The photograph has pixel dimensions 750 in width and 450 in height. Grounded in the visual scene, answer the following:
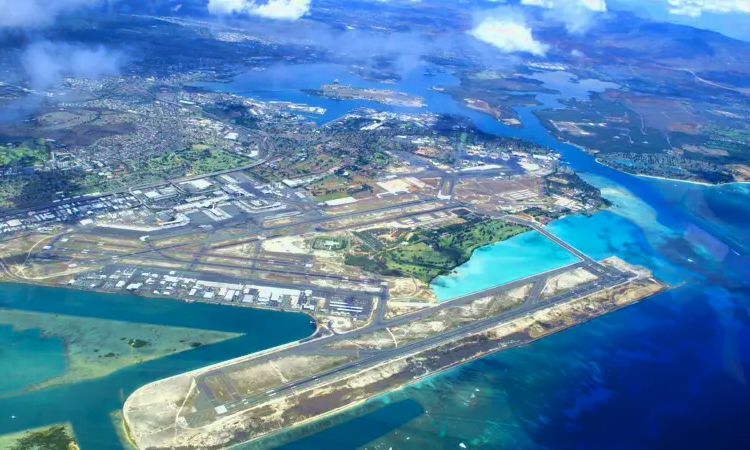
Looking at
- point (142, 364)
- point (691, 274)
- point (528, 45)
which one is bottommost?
point (142, 364)

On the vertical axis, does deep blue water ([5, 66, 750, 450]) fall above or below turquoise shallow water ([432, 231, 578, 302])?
below

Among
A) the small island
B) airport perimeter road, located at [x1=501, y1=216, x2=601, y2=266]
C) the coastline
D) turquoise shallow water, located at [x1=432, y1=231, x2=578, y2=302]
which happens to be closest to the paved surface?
the coastline

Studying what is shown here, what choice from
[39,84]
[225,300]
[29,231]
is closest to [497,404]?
[225,300]

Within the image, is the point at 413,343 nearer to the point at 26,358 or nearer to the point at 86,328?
the point at 86,328

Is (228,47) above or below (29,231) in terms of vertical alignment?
above

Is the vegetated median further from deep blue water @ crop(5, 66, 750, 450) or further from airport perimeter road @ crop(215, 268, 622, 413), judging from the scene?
deep blue water @ crop(5, 66, 750, 450)

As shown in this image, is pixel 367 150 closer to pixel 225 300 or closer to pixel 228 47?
pixel 225 300
